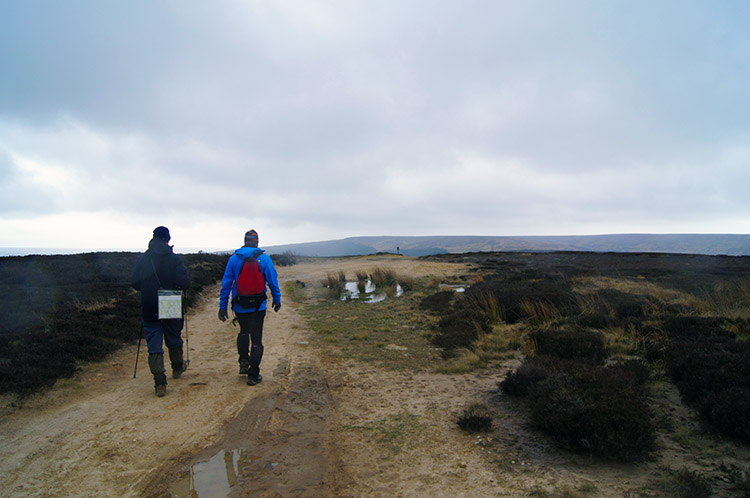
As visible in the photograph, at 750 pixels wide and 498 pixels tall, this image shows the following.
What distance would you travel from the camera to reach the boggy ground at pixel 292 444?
3.27 meters

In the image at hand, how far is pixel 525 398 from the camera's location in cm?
519

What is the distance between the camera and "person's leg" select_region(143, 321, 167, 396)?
5254mm

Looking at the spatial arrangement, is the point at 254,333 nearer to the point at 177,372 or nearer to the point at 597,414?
the point at 177,372

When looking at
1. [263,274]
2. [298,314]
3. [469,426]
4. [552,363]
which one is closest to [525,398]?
[552,363]

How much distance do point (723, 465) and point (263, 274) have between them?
18.2ft

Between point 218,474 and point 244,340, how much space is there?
2.72 m

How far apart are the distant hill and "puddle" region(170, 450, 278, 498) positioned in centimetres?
8346

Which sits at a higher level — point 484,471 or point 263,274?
point 263,274

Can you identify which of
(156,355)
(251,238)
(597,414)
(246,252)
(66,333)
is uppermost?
(251,238)

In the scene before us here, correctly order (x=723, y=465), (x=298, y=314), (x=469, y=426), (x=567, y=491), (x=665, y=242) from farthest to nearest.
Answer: (x=665, y=242)
(x=298, y=314)
(x=469, y=426)
(x=723, y=465)
(x=567, y=491)

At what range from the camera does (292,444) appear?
13.3 feet

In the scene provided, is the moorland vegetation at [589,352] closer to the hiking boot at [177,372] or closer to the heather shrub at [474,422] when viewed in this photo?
the heather shrub at [474,422]

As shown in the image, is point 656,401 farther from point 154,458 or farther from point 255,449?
point 154,458

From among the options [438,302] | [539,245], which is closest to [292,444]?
[438,302]
